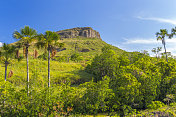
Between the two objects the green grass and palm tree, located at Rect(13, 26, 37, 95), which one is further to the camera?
the green grass

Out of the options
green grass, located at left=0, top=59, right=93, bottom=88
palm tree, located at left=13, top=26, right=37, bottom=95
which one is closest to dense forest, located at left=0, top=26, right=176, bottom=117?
palm tree, located at left=13, top=26, right=37, bottom=95

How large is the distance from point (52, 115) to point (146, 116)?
9780 mm

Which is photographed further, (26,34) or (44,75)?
(44,75)

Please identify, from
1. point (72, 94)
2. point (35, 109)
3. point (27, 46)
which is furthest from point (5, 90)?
point (72, 94)

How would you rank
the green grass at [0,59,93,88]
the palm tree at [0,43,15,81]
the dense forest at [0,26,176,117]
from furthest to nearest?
1. the green grass at [0,59,93,88]
2. the palm tree at [0,43,15,81]
3. the dense forest at [0,26,176,117]

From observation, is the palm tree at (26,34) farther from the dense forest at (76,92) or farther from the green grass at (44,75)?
the green grass at (44,75)

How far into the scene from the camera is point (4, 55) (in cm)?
2209

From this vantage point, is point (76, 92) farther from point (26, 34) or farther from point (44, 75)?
point (44, 75)

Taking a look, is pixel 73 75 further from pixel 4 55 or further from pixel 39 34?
Result: pixel 39 34

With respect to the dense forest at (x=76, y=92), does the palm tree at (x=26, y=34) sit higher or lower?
higher

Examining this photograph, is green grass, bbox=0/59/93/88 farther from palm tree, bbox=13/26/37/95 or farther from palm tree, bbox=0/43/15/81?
palm tree, bbox=13/26/37/95

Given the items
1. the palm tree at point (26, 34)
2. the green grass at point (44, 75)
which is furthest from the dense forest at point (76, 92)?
the green grass at point (44, 75)

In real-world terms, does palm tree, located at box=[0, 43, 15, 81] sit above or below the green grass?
above

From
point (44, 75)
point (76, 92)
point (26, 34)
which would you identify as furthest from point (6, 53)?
point (44, 75)
